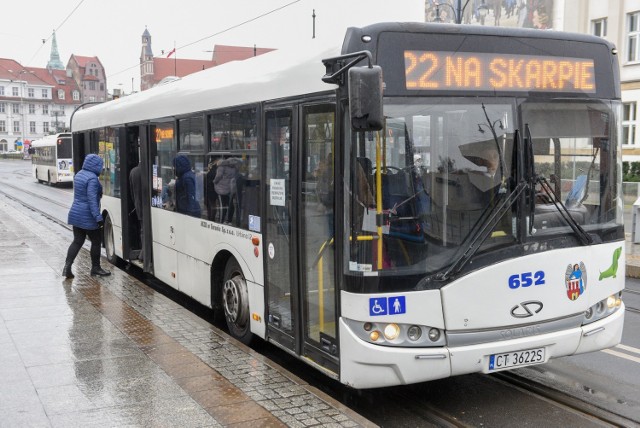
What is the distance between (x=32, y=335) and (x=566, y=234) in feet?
16.8

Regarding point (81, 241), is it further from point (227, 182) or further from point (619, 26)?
point (619, 26)

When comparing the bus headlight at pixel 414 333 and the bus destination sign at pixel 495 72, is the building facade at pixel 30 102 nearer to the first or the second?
the bus destination sign at pixel 495 72

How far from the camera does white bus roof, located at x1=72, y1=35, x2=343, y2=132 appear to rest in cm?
570

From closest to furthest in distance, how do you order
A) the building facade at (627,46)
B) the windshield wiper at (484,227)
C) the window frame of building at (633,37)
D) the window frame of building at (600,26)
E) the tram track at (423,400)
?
the windshield wiper at (484,227), the tram track at (423,400), the building facade at (627,46), the window frame of building at (633,37), the window frame of building at (600,26)

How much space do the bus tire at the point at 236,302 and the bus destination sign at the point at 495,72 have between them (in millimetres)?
2972

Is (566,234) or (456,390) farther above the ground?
(566,234)

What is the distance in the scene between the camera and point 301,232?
588 centimetres

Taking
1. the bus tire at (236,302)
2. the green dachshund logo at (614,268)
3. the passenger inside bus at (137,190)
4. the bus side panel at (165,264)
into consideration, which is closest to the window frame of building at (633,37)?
the passenger inside bus at (137,190)

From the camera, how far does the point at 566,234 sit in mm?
5512

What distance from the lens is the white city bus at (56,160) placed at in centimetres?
4378

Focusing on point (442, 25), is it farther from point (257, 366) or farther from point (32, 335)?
point (32, 335)

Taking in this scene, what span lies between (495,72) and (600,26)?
3571cm

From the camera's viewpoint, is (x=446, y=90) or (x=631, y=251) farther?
(x=631, y=251)

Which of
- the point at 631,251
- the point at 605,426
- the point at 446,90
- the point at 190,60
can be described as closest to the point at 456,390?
the point at 605,426
